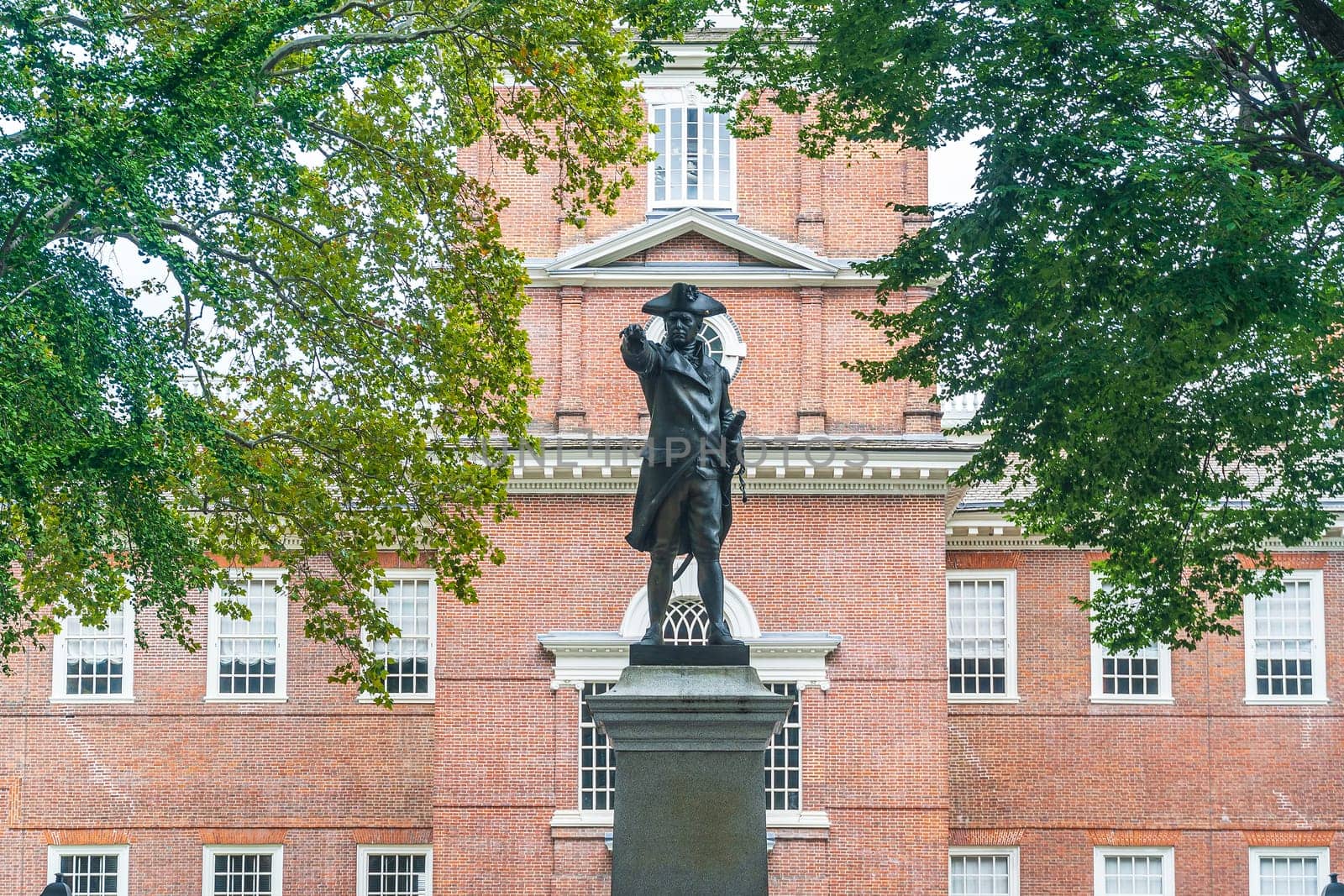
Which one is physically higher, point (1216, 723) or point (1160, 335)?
point (1160, 335)

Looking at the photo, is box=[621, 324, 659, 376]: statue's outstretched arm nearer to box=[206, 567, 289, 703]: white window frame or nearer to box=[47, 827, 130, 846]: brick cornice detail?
box=[206, 567, 289, 703]: white window frame

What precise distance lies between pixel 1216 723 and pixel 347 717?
15.2 meters

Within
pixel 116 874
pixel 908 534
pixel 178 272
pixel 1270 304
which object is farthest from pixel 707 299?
pixel 116 874

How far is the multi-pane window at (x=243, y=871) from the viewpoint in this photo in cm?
2767

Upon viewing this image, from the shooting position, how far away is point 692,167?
25.9 m

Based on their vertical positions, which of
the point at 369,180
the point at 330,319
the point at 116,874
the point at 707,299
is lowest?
the point at 116,874

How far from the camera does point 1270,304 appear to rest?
1440 cm

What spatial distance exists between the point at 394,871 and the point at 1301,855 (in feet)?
51.8

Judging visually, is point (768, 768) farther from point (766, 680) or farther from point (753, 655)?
point (753, 655)

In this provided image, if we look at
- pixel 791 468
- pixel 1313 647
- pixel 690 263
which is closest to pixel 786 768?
pixel 791 468

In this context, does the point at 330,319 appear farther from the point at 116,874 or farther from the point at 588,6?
the point at 116,874

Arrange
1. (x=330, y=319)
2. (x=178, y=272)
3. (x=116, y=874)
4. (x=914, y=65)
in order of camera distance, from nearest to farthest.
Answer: (x=178, y=272) → (x=914, y=65) → (x=330, y=319) → (x=116, y=874)

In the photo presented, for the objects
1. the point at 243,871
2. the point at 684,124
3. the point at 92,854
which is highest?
the point at 684,124

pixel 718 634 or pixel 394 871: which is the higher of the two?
pixel 718 634
